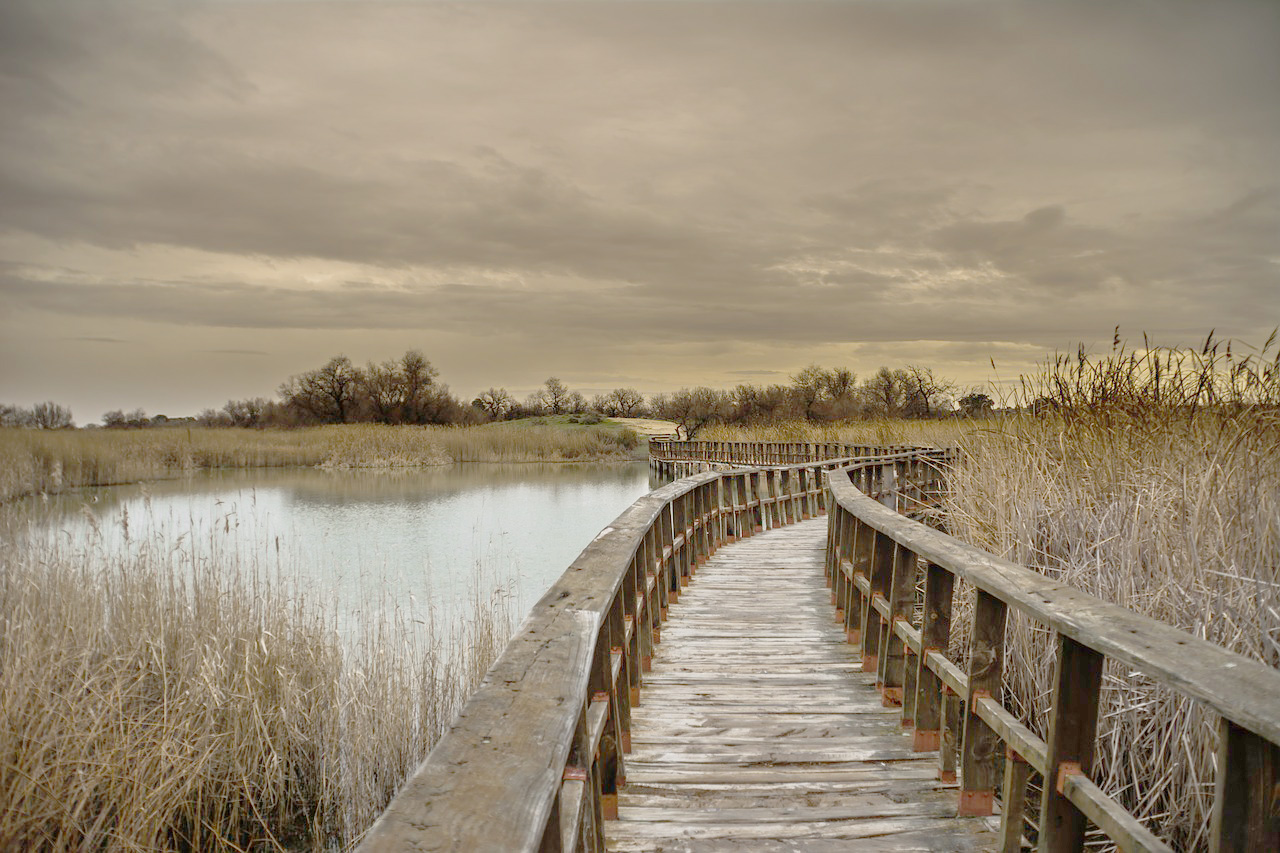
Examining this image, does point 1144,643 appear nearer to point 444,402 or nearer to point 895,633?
point 895,633

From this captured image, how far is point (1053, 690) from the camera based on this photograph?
2561 millimetres

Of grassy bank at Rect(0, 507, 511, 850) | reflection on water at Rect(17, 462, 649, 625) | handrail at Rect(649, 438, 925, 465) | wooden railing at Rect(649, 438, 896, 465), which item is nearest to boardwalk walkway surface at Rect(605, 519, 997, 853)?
grassy bank at Rect(0, 507, 511, 850)

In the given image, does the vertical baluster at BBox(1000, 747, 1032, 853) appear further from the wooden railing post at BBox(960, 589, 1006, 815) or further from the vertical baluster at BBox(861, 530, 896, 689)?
the vertical baluster at BBox(861, 530, 896, 689)

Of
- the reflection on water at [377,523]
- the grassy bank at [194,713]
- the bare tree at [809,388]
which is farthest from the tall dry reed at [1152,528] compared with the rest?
the bare tree at [809,388]

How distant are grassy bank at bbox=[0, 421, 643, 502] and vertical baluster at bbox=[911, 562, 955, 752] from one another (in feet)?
63.3

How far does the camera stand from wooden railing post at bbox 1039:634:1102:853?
2490 mm

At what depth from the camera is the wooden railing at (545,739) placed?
4.09 ft

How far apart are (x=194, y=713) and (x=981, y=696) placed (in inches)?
225

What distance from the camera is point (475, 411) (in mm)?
74688

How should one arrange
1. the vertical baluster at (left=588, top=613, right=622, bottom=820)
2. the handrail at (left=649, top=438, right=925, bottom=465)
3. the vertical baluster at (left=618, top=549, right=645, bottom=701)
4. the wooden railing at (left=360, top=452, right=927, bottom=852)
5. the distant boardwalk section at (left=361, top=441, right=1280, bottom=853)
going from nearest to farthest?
the wooden railing at (left=360, top=452, right=927, bottom=852) → the distant boardwalk section at (left=361, top=441, right=1280, bottom=853) → the vertical baluster at (left=588, top=613, right=622, bottom=820) → the vertical baluster at (left=618, top=549, right=645, bottom=701) → the handrail at (left=649, top=438, right=925, bottom=465)

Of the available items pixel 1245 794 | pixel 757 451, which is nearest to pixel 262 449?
pixel 757 451

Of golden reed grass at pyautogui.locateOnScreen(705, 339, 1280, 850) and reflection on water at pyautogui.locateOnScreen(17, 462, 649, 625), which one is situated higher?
golden reed grass at pyautogui.locateOnScreen(705, 339, 1280, 850)

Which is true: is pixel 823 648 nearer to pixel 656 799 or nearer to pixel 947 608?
pixel 947 608

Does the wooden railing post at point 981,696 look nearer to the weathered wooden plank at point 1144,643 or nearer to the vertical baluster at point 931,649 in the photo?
the weathered wooden plank at point 1144,643
